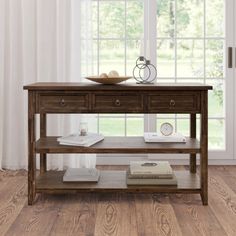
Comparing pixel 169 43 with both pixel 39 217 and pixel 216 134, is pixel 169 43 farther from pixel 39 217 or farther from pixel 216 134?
pixel 39 217

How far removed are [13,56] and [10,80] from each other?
0.69 feet

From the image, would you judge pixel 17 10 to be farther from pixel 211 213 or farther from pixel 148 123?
pixel 211 213

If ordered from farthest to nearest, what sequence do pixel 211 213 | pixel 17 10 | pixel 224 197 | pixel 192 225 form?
pixel 17 10 < pixel 224 197 < pixel 211 213 < pixel 192 225

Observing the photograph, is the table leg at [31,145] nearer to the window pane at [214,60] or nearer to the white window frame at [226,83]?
the white window frame at [226,83]

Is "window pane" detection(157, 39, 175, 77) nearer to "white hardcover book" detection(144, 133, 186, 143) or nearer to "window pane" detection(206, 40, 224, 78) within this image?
"window pane" detection(206, 40, 224, 78)

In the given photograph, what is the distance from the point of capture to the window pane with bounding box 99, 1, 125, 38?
181 inches

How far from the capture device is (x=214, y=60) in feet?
15.1

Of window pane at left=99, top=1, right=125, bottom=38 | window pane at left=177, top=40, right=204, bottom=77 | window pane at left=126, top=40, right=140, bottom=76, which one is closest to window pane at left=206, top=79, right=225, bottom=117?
window pane at left=177, top=40, right=204, bottom=77

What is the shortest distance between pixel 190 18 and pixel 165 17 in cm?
23

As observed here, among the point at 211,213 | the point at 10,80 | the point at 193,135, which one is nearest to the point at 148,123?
the point at 193,135

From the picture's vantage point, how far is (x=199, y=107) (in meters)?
3.19

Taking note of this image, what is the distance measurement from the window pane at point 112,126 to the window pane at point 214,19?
1140 mm

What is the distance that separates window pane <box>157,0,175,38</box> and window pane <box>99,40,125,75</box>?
0.37 m

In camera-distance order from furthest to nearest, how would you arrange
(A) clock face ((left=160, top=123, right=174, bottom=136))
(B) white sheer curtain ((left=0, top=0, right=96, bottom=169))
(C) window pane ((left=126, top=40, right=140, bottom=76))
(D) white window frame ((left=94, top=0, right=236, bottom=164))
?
(C) window pane ((left=126, top=40, right=140, bottom=76)) < (D) white window frame ((left=94, top=0, right=236, bottom=164)) < (B) white sheer curtain ((left=0, top=0, right=96, bottom=169)) < (A) clock face ((left=160, top=123, right=174, bottom=136))
